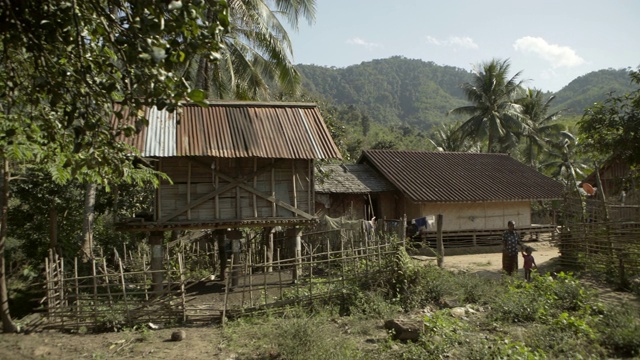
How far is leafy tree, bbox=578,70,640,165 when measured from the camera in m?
11.4

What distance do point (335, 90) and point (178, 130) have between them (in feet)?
273

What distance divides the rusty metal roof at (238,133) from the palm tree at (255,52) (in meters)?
3.43

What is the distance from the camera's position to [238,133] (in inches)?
443

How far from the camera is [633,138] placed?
11.4m

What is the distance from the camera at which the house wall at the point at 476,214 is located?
62.4 ft

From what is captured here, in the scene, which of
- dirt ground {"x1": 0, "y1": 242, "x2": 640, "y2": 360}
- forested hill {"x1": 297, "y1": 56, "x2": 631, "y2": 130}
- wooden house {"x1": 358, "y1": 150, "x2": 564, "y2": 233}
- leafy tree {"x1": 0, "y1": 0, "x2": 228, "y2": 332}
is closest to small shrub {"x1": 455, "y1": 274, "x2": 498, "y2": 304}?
dirt ground {"x1": 0, "y1": 242, "x2": 640, "y2": 360}

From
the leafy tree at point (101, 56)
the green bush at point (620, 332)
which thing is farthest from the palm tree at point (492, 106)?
the leafy tree at point (101, 56)

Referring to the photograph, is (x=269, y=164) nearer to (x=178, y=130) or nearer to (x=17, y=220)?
(x=178, y=130)

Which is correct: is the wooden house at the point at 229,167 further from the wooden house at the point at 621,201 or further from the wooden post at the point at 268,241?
the wooden house at the point at 621,201

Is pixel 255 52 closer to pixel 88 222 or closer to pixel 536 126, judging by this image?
pixel 88 222

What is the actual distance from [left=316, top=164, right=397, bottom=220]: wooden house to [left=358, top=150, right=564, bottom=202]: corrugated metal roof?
2.35 ft

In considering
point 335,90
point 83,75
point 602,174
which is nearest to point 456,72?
point 335,90

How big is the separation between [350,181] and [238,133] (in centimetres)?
914

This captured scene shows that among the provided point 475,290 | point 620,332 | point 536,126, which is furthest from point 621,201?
point 536,126
